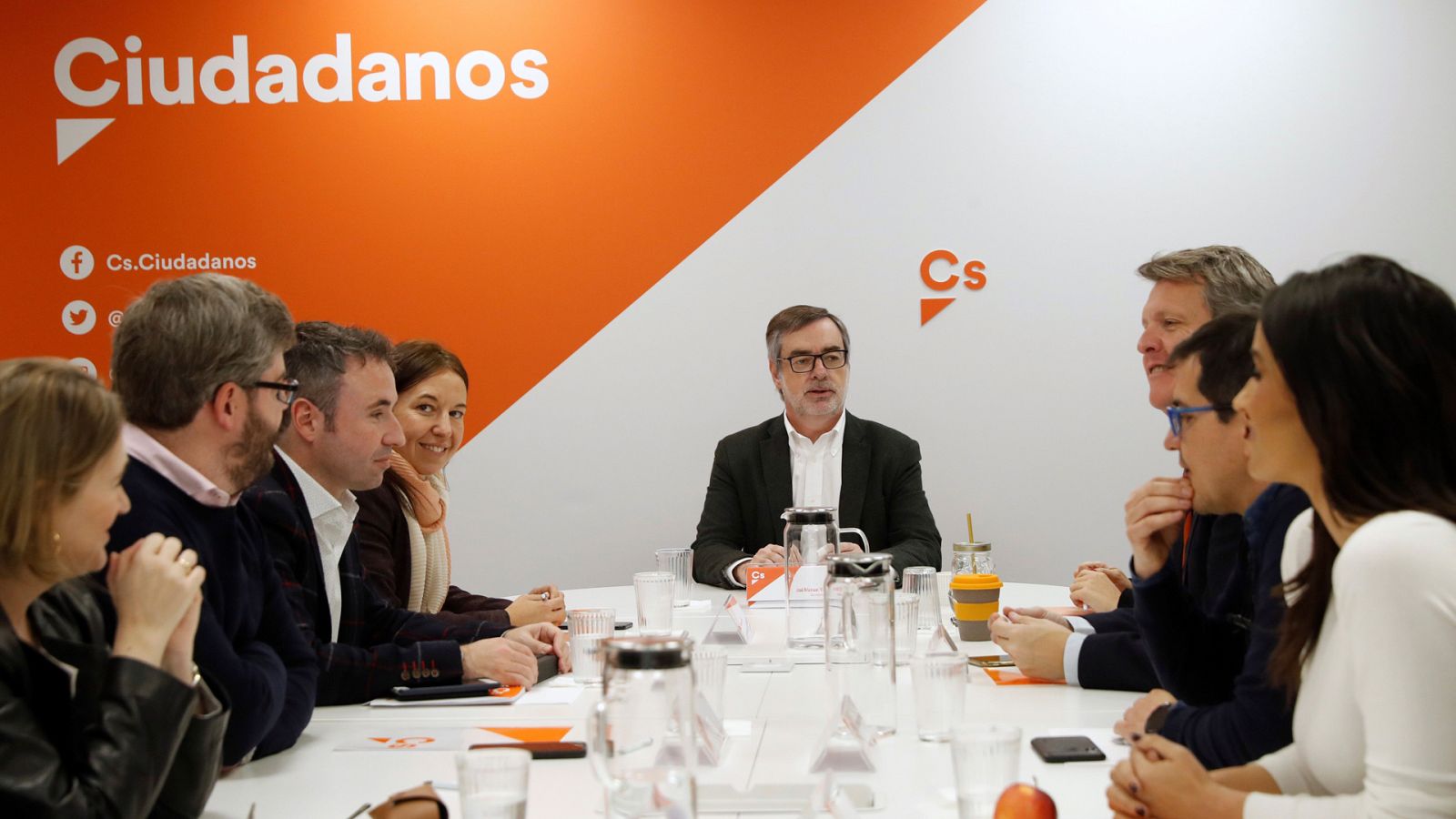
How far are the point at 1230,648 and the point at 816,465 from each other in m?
2.35

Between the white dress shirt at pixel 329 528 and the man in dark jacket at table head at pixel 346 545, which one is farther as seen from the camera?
the white dress shirt at pixel 329 528

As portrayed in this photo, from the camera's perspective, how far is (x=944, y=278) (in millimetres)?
4637

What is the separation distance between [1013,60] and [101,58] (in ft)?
11.0

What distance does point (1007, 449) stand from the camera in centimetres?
466

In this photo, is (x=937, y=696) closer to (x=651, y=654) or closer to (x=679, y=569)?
(x=651, y=654)

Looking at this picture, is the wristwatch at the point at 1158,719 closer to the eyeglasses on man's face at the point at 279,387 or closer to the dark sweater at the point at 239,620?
the dark sweater at the point at 239,620

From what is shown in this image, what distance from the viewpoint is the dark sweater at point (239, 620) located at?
1.83 metres

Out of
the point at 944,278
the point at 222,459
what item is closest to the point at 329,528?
the point at 222,459

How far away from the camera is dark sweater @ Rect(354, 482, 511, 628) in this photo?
3049 mm

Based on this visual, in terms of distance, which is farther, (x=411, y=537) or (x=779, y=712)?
(x=411, y=537)

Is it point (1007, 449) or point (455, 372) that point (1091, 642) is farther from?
point (1007, 449)

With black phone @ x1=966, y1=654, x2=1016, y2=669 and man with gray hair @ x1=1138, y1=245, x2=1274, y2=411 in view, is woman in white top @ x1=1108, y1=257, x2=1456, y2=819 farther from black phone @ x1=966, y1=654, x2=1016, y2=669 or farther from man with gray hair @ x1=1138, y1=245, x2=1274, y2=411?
man with gray hair @ x1=1138, y1=245, x2=1274, y2=411

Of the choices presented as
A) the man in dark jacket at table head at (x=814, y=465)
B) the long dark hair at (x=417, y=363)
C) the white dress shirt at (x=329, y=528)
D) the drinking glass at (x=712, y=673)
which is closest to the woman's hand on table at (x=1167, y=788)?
the drinking glass at (x=712, y=673)

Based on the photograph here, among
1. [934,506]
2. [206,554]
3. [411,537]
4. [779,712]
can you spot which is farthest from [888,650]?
[934,506]
